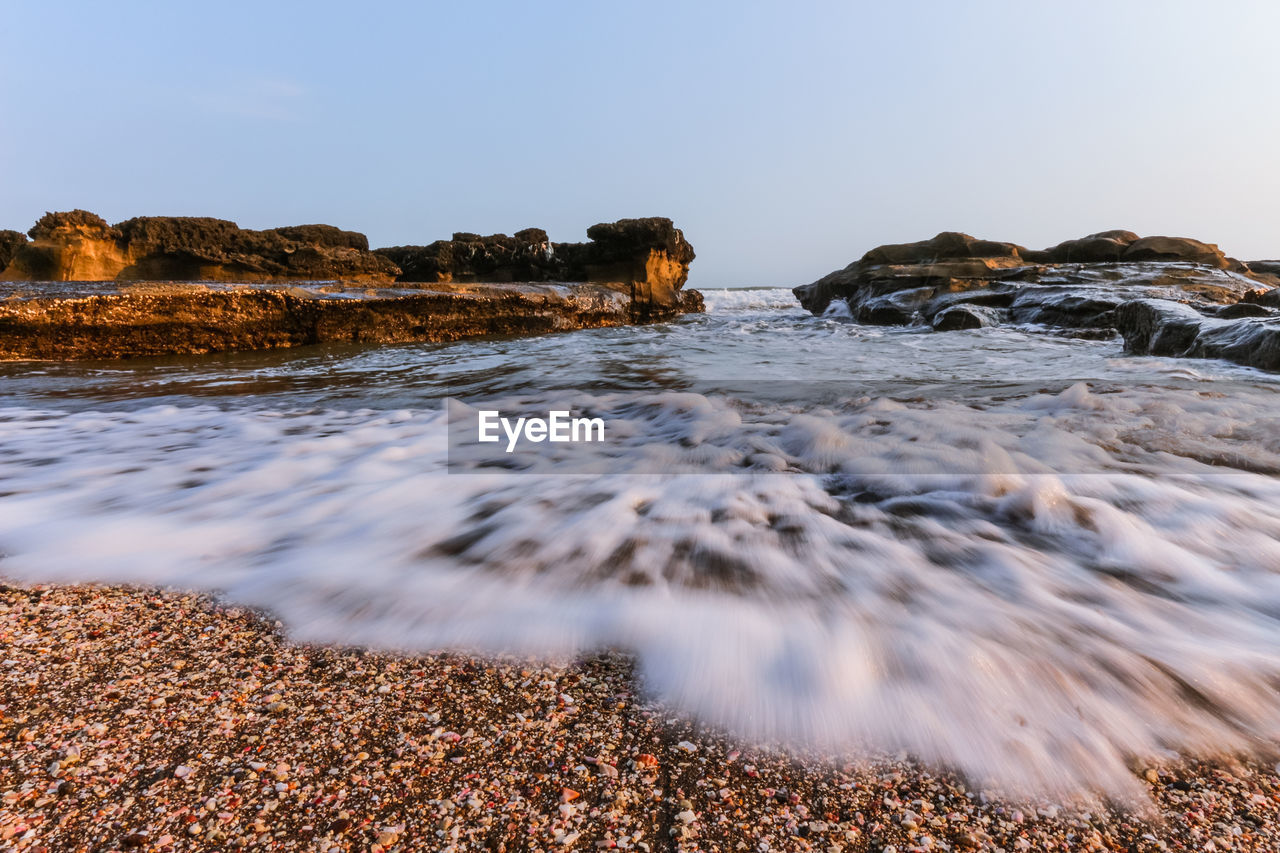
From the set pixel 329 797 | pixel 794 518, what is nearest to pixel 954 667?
pixel 794 518

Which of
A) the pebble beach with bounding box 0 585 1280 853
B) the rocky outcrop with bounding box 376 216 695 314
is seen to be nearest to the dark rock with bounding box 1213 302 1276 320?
the pebble beach with bounding box 0 585 1280 853

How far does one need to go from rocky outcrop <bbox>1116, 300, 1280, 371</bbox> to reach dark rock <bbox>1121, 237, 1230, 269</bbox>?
15.8m

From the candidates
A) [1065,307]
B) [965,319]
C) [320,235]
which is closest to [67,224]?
[320,235]

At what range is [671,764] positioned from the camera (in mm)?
738

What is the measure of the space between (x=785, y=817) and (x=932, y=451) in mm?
1824

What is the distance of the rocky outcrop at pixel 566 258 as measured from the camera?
1462 centimetres

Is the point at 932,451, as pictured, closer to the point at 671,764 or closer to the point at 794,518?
the point at 794,518

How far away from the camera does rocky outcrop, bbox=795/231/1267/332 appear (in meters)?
9.94

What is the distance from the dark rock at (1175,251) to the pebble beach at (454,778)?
23.3 meters

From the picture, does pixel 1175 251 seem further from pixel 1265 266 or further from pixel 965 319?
pixel 965 319

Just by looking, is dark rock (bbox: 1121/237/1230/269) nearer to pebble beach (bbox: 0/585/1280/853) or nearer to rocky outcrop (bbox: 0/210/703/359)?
rocky outcrop (bbox: 0/210/703/359)

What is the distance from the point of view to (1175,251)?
56.7 feet

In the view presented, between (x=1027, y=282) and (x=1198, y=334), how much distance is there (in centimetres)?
986
